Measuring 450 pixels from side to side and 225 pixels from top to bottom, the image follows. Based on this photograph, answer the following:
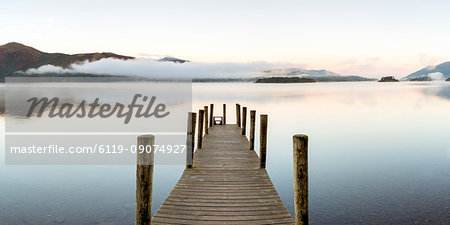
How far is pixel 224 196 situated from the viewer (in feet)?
27.2

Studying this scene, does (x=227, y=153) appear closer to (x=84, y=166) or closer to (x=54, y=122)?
(x=84, y=166)

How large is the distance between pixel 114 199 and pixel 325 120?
3143 centimetres

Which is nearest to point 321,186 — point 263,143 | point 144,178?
point 263,143

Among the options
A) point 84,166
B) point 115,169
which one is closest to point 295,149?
point 115,169

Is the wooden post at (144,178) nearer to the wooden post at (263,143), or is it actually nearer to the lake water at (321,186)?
the lake water at (321,186)

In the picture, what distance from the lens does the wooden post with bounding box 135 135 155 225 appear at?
6016 millimetres

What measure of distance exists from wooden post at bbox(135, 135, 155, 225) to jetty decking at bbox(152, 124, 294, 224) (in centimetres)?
66

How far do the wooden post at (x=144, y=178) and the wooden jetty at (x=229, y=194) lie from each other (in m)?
0.05

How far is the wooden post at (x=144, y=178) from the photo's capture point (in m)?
6.02

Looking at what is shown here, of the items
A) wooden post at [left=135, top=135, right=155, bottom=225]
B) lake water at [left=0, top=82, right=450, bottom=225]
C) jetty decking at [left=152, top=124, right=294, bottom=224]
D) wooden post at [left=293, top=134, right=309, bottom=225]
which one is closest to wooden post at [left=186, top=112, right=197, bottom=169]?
jetty decking at [left=152, top=124, right=294, bottom=224]
